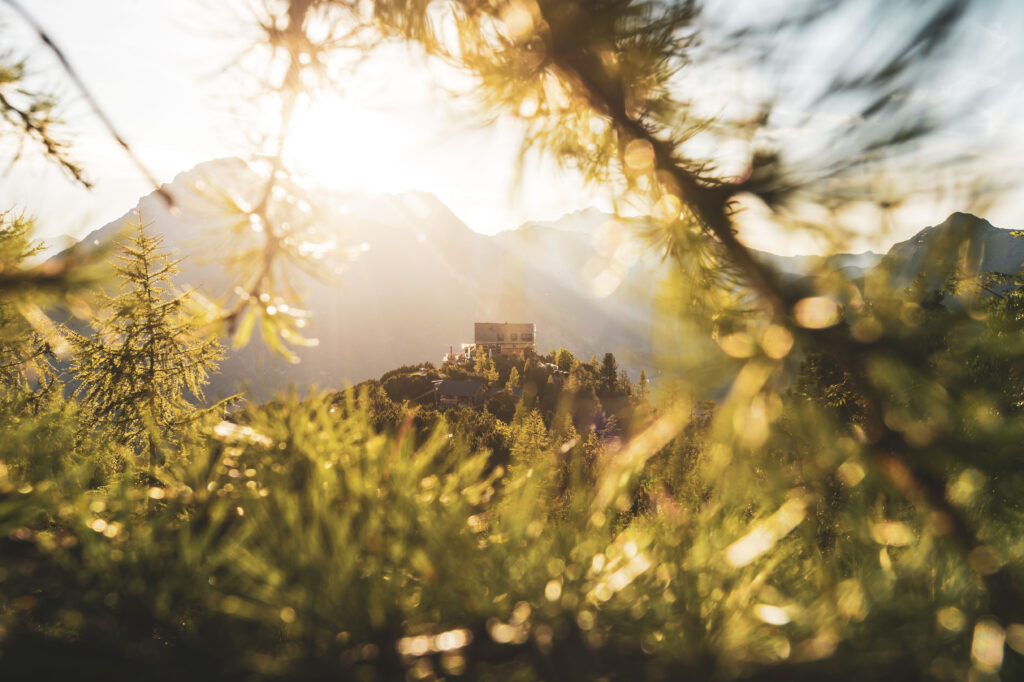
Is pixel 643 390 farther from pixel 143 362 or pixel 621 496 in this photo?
pixel 143 362

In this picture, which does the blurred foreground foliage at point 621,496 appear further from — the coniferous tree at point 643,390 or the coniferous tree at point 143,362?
the coniferous tree at point 143,362

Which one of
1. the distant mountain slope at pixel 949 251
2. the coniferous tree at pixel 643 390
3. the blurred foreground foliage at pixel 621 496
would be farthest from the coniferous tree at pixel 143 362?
the distant mountain slope at pixel 949 251

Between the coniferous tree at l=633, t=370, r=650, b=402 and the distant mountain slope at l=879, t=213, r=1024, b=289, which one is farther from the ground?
the distant mountain slope at l=879, t=213, r=1024, b=289

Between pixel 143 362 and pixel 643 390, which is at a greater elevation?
pixel 143 362

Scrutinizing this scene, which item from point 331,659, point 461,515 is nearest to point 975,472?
point 461,515

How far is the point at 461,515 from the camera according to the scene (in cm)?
97

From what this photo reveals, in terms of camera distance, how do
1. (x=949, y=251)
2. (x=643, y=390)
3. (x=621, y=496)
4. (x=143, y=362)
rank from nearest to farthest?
(x=621, y=496) < (x=949, y=251) < (x=643, y=390) < (x=143, y=362)

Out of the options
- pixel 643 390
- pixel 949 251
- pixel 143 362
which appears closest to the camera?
pixel 949 251

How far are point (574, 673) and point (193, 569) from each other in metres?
0.70

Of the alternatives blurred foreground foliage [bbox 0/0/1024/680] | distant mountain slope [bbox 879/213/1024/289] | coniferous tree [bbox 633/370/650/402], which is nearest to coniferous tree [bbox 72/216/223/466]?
coniferous tree [bbox 633/370/650/402]

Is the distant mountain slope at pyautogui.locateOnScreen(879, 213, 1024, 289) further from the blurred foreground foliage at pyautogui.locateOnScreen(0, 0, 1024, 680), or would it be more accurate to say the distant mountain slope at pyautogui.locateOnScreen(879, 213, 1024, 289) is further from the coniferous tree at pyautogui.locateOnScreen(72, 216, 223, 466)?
the coniferous tree at pyautogui.locateOnScreen(72, 216, 223, 466)

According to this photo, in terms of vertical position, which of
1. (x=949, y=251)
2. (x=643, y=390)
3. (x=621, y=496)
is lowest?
(x=643, y=390)

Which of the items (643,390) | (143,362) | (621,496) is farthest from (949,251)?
(143,362)

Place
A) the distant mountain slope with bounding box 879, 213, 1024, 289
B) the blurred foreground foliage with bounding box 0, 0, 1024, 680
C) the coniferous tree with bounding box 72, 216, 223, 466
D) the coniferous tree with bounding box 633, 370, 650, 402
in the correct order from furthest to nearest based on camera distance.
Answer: the coniferous tree with bounding box 72, 216, 223, 466
the coniferous tree with bounding box 633, 370, 650, 402
the distant mountain slope with bounding box 879, 213, 1024, 289
the blurred foreground foliage with bounding box 0, 0, 1024, 680
